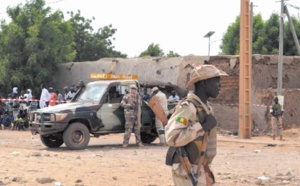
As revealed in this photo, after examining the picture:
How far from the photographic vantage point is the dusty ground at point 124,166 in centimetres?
965

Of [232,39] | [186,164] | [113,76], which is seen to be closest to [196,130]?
[186,164]

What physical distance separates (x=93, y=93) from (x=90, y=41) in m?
33.2

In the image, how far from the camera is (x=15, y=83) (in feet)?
92.9

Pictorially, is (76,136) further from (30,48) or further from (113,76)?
(30,48)

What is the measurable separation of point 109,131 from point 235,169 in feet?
16.5

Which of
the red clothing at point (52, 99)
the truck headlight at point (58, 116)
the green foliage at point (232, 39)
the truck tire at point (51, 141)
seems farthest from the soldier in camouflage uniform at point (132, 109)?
the green foliage at point (232, 39)

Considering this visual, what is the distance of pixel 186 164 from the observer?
4.43 meters

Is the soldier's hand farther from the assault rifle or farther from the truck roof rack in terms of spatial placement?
the truck roof rack

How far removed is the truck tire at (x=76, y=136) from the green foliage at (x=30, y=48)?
43.4ft

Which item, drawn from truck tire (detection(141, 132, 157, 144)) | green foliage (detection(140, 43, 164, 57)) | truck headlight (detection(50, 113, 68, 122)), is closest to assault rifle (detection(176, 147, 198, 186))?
truck headlight (detection(50, 113, 68, 122))

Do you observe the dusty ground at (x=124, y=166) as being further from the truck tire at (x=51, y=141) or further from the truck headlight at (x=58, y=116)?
the truck headlight at (x=58, y=116)

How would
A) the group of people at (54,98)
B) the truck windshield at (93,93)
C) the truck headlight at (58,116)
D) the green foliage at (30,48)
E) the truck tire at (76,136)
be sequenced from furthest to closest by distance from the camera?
the green foliage at (30,48) → the group of people at (54,98) → the truck windshield at (93,93) → the truck tire at (76,136) → the truck headlight at (58,116)

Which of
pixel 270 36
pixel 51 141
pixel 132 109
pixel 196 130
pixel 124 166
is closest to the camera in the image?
pixel 196 130

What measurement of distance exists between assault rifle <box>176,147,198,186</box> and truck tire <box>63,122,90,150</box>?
35.4ft
